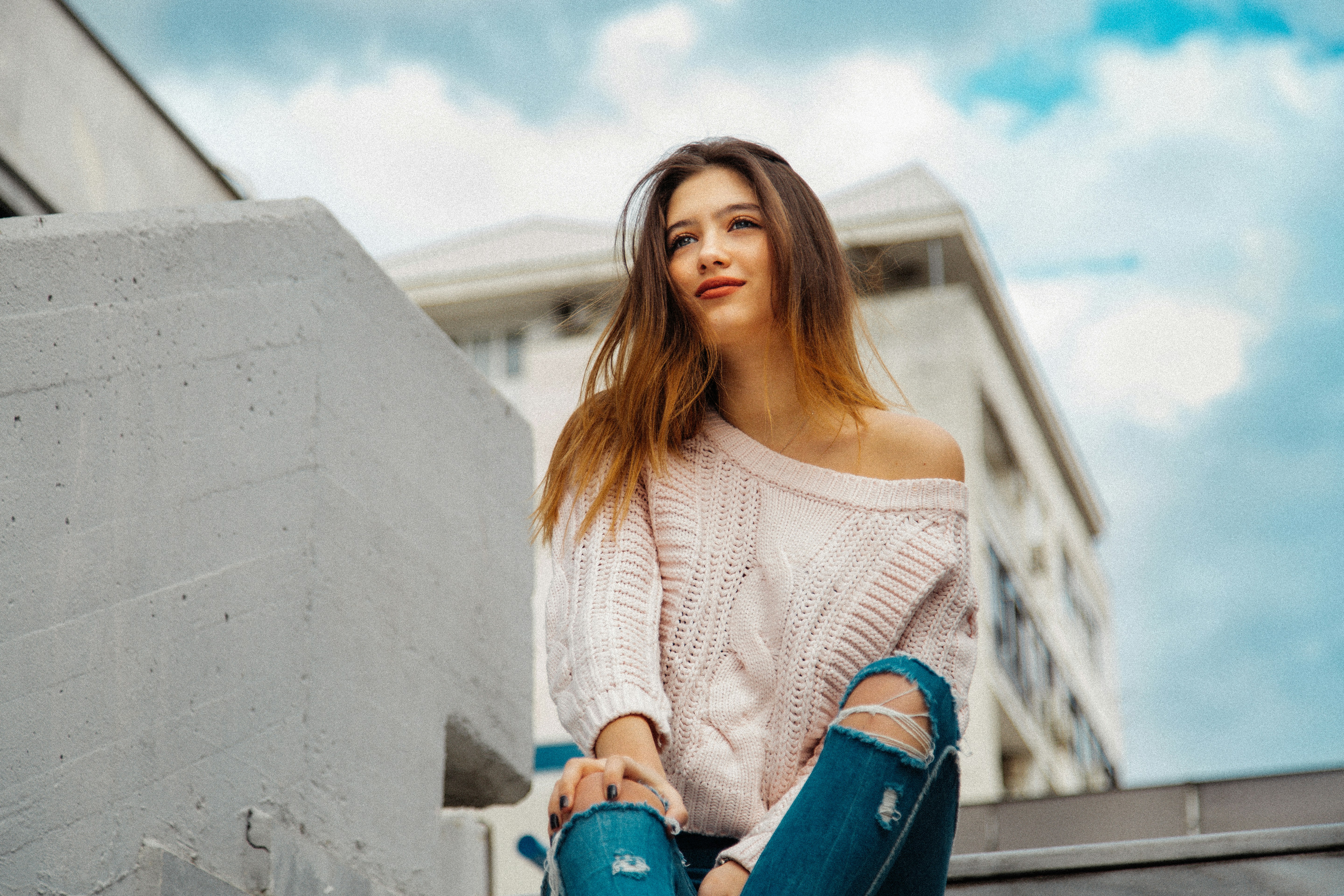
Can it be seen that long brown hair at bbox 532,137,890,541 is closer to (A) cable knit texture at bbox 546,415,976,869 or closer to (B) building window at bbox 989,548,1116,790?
(A) cable knit texture at bbox 546,415,976,869

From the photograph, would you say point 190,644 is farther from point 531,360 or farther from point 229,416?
point 531,360

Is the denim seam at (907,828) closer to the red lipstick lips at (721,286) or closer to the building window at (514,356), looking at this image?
the red lipstick lips at (721,286)

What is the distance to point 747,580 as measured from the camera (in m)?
2.26

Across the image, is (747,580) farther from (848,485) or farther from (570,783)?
(570,783)

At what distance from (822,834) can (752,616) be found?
42 centimetres

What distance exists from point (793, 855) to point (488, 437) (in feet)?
5.26

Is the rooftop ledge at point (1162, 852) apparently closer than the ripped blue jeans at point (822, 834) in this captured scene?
No

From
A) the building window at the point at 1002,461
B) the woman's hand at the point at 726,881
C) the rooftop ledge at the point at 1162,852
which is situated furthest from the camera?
the building window at the point at 1002,461

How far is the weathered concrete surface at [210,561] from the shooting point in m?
2.32

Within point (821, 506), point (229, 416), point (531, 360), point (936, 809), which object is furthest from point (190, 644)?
point (531, 360)

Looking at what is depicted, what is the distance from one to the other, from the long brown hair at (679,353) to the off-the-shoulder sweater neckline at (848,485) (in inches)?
3.9

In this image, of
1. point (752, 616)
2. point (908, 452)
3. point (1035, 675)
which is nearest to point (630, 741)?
point (752, 616)

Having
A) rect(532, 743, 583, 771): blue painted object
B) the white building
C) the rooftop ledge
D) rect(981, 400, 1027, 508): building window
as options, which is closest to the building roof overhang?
the white building

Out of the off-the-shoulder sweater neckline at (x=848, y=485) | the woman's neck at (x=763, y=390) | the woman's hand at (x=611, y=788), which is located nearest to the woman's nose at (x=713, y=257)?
the woman's neck at (x=763, y=390)
